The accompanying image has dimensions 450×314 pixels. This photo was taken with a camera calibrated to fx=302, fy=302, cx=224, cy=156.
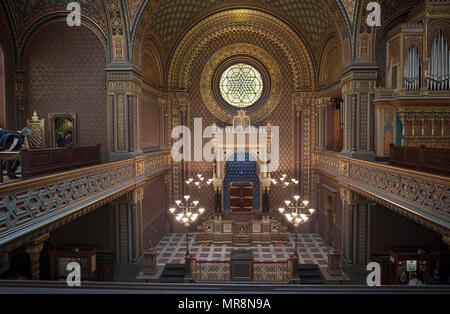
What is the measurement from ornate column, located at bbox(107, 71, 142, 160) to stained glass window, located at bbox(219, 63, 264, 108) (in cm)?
690

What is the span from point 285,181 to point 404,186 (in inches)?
391

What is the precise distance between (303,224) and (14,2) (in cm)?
1663

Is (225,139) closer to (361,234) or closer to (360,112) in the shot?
(360,112)

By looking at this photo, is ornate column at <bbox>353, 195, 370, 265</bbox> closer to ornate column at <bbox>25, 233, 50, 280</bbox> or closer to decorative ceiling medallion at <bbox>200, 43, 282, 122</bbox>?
decorative ceiling medallion at <bbox>200, 43, 282, 122</bbox>

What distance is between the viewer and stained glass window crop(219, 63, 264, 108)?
17594mm

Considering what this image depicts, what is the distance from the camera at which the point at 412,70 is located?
33.1 ft

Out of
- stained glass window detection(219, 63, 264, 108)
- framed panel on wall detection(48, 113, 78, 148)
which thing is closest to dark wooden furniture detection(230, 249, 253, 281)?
framed panel on wall detection(48, 113, 78, 148)

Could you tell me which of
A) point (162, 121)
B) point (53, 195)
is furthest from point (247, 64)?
point (53, 195)

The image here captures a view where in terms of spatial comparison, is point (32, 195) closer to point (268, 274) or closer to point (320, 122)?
point (268, 274)

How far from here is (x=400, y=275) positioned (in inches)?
416

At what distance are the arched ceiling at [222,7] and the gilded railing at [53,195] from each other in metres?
7.97
